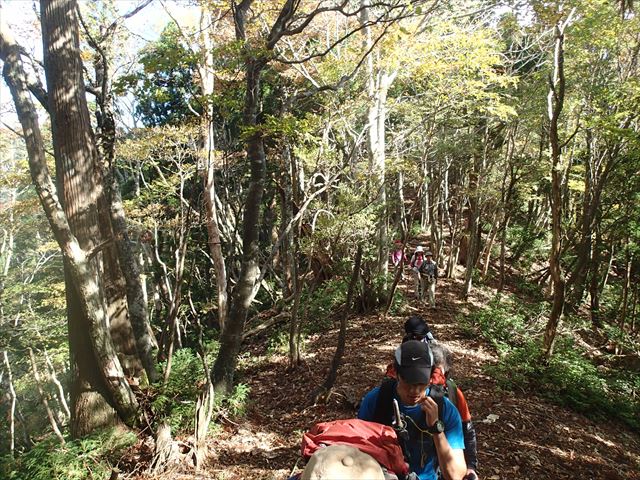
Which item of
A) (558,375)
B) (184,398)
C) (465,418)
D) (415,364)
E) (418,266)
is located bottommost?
(558,375)

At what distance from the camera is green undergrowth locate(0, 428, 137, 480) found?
460cm

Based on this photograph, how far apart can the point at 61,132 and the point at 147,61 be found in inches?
118

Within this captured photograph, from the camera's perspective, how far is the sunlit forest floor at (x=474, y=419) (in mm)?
5344

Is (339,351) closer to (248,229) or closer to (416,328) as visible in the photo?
(248,229)

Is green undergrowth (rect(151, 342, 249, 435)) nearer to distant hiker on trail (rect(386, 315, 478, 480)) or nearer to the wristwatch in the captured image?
distant hiker on trail (rect(386, 315, 478, 480))

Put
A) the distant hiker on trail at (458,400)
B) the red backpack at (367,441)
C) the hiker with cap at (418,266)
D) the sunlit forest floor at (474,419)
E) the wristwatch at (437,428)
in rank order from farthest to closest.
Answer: the hiker with cap at (418,266) < the sunlit forest floor at (474,419) < the distant hiker on trail at (458,400) < the wristwatch at (437,428) < the red backpack at (367,441)

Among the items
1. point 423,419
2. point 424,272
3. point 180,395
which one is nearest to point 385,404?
point 423,419

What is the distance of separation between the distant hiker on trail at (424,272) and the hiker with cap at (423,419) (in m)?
9.38

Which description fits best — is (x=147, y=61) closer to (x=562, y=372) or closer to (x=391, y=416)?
(x=391, y=416)

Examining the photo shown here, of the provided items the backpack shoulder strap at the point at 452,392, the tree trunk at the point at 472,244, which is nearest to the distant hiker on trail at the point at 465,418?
the backpack shoulder strap at the point at 452,392

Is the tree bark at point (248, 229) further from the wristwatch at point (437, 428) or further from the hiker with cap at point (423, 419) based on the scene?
the wristwatch at point (437, 428)

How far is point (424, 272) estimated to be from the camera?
11586 mm

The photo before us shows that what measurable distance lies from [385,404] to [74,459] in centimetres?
424

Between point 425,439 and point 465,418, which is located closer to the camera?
point 425,439
